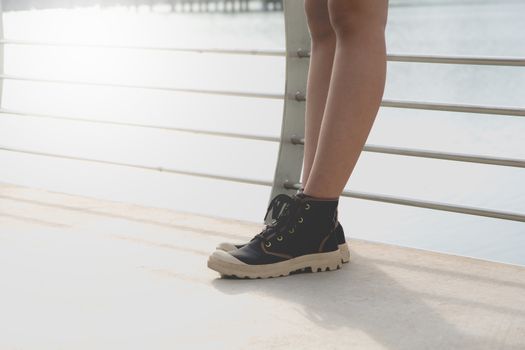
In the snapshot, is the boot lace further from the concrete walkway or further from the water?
the water

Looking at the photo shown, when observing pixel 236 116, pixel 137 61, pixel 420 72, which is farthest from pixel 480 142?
pixel 137 61

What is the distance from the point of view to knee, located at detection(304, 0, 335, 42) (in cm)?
155

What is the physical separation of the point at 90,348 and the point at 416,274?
0.74m

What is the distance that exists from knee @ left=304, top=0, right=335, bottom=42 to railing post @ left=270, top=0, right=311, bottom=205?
0.38 m

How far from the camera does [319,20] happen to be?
156 centimetres

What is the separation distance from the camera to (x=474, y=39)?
65.8 feet

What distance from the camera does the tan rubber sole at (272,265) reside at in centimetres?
148

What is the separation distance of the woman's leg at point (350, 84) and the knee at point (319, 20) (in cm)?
11

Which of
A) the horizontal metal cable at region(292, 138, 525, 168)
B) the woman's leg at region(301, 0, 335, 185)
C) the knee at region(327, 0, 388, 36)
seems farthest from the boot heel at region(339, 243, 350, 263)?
the knee at region(327, 0, 388, 36)

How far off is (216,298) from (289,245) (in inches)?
8.4

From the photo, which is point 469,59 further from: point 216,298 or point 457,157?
point 216,298

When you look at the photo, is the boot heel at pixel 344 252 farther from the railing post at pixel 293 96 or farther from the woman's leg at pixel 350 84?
the railing post at pixel 293 96

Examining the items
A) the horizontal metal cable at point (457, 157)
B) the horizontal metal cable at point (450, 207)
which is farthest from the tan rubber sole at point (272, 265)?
the horizontal metal cable at point (457, 157)

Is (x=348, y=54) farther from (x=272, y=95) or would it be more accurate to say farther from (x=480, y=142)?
(x=480, y=142)
